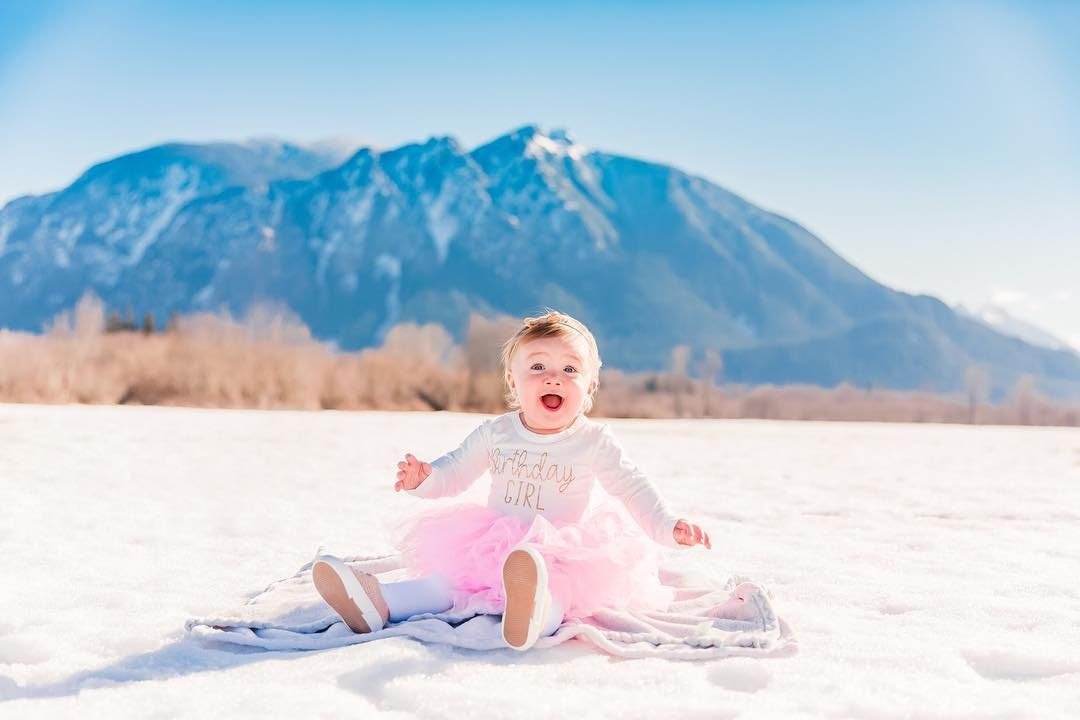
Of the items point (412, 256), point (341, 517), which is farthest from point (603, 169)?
point (341, 517)

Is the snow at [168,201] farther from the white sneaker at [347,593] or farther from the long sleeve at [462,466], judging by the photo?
the white sneaker at [347,593]

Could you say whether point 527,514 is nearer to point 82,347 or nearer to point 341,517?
point 341,517

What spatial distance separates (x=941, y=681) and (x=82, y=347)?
67.9ft

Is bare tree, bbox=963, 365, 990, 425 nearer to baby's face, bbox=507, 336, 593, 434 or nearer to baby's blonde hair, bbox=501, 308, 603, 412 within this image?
baby's blonde hair, bbox=501, 308, 603, 412

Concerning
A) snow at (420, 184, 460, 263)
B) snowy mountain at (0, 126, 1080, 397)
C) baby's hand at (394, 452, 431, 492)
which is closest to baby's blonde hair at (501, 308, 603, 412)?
baby's hand at (394, 452, 431, 492)

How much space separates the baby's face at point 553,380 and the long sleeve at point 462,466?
0.20 metres

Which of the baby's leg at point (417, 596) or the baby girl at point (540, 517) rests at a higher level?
the baby girl at point (540, 517)

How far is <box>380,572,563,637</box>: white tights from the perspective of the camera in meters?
2.58

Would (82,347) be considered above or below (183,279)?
below

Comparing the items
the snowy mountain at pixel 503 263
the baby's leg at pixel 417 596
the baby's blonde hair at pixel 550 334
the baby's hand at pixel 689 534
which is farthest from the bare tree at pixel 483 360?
the snowy mountain at pixel 503 263

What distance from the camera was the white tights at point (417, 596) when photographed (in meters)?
2.58

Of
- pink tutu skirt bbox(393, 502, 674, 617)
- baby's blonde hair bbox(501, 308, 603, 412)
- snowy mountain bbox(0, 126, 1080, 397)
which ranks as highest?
snowy mountain bbox(0, 126, 1080, 397)

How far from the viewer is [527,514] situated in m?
2.82

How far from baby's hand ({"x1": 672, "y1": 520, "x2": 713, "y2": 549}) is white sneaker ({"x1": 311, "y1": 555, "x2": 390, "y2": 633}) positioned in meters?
0.86
